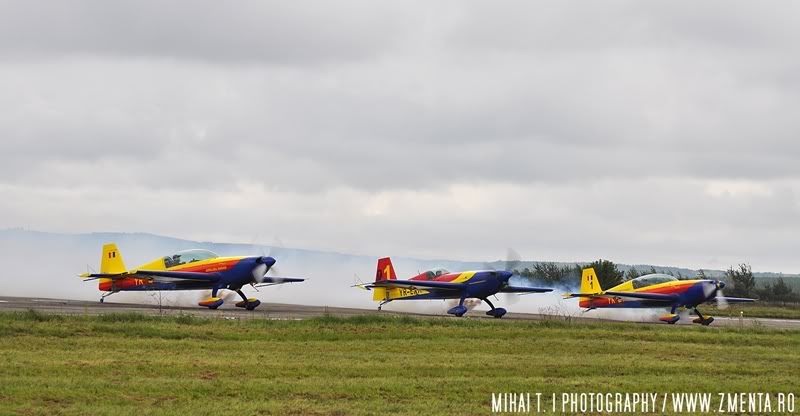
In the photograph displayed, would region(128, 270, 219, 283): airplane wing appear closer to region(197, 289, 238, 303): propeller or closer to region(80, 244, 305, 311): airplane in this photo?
region(80, 244, 305, 311): airplane

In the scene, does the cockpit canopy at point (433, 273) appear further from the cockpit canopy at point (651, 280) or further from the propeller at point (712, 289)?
the propeller at point (712, 289)

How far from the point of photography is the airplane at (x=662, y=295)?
4753cm

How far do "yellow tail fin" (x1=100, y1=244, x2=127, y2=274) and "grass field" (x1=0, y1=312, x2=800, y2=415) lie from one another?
19.0 metres

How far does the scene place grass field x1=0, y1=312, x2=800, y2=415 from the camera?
16922 millimetres

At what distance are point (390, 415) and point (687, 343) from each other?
17862 millimetres

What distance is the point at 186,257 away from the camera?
155 feet

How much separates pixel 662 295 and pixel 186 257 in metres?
24.7

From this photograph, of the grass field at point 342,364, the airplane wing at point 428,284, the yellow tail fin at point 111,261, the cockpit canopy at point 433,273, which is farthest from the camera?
the cockpit canopy at point 433,273

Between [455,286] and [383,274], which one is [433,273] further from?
[383,274]

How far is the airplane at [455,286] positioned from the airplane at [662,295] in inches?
148

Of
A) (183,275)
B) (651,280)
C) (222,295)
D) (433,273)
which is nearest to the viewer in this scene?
(183,275)

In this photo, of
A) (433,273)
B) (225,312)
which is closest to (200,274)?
(225,312)

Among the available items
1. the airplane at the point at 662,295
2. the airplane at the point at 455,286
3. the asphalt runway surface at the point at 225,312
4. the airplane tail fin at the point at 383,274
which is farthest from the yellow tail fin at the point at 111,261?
the airplane at the point at 662,295

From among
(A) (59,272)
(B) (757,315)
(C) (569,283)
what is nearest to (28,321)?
(B) (757,315)
